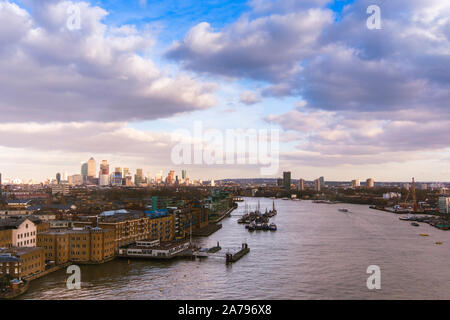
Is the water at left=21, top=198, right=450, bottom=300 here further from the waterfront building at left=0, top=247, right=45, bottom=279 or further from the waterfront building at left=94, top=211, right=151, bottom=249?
the waterfront building at left=94, top=211, right=151, bottom=249

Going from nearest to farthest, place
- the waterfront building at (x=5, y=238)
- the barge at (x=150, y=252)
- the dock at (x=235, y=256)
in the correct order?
the waterfront building at (x=5, y=238), the dock at (x=235, y=256), the barge at (x=150, y=252)

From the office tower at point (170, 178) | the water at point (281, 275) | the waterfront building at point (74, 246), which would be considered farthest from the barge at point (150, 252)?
the office tower at point (170, 178)

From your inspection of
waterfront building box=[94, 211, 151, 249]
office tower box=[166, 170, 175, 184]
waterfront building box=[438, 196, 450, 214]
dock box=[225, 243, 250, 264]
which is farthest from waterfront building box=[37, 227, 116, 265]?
office tower box=[166, 170, 175, 184]

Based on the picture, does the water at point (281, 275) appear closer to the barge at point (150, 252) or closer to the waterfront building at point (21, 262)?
the waterfront building at point (21, 262)

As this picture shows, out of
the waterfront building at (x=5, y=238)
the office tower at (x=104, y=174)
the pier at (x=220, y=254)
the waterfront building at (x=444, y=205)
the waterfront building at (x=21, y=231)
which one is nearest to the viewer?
the waterfront building at (x=5, y=238)

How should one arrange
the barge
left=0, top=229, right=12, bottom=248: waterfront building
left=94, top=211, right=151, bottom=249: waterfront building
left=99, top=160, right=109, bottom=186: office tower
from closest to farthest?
1. left=0, top=229, right=12, bottom=248: waterfront building
2. the barge
3. left=94, top=211, right=151, bottom=249: waterfront building
4. left=99, top=160, right=109, bottom=186: office tower

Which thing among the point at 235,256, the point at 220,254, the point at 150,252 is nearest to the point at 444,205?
the point at 220,254
